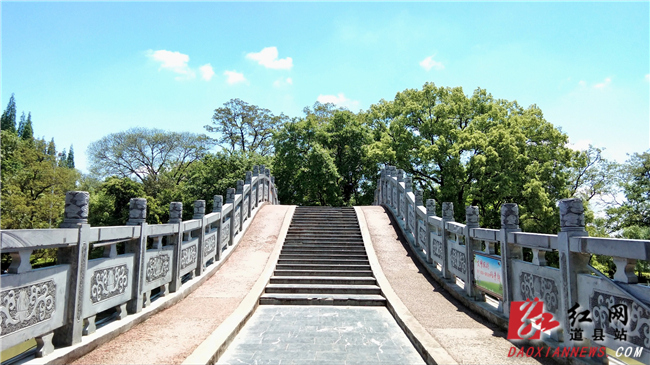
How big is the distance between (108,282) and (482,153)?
1704 cm

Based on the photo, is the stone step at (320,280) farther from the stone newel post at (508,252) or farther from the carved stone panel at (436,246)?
the stone newel post at (508,252)

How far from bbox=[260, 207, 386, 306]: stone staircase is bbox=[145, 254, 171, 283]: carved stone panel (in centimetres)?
204

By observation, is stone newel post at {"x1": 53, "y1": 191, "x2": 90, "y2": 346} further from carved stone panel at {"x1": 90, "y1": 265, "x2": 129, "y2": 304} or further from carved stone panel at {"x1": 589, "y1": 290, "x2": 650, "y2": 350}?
carved stone panel at {"x1": 589, "y1": 290, "x2": 650, "y2": 350}

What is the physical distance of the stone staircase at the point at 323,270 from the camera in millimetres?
7438

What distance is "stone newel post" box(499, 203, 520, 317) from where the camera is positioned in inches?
201

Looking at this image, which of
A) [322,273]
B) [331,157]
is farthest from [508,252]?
[331,157]

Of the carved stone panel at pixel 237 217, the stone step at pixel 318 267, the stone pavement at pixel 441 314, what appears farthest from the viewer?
the carved stone panel at pixel 237 217

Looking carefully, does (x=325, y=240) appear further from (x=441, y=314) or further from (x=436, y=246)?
(x=441, y=314)

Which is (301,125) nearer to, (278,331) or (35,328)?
(278,331)

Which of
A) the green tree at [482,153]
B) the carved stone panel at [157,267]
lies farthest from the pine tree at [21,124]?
the carved stone panel at [157,267]

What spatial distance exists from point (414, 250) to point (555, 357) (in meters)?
6.00

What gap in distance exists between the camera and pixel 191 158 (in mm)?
33188

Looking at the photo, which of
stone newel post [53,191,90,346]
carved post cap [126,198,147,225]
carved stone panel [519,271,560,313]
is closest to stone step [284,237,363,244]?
carved post cap [126,198,147,225]

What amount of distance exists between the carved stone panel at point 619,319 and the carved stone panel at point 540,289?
1.83ft
